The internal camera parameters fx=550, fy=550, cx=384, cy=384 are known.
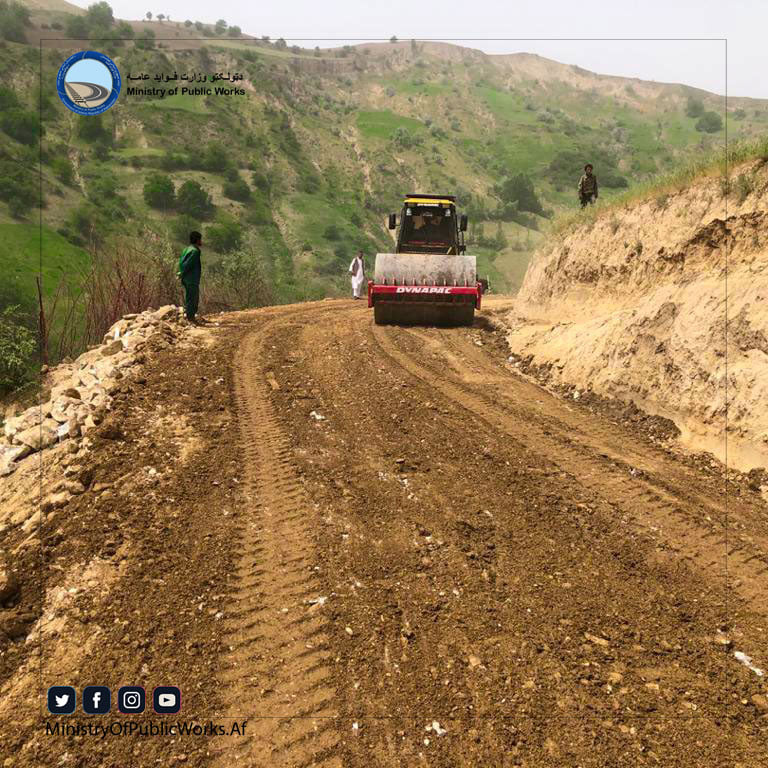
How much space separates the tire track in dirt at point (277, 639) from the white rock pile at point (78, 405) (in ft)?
8.03

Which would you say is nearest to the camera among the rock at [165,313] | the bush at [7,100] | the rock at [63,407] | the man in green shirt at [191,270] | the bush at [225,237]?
the rock at [63,407]

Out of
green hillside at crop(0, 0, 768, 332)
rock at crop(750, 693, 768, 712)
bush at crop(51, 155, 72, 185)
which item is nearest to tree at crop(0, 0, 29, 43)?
green hillside at crop(0, 0, 768, 332)

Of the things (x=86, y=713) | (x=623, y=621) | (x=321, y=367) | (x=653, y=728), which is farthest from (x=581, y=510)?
(x=321, y=367)

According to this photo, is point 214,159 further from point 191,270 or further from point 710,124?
point 710,124

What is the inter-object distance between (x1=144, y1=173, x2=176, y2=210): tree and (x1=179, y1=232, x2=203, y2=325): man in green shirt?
172ft

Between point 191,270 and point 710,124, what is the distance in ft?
458

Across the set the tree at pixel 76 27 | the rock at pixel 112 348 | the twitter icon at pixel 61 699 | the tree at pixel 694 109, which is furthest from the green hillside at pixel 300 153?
the twitter icon at pixel 61 699

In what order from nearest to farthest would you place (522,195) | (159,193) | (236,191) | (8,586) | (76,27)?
(8,586) < (159,193) < (236,191) < (522,195) < (76,27)

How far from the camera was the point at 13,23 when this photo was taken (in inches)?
3157

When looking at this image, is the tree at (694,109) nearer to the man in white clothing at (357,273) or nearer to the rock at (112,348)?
the man in white clothing at (357,273)

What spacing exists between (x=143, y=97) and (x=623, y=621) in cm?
8852

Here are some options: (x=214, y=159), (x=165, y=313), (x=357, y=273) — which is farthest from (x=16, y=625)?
(x=214, y=159)

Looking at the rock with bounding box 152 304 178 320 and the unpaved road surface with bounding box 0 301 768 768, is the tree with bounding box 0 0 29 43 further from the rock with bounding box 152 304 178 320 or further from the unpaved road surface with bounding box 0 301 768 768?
the unpaved road surface with bounding box 0 301 768 768

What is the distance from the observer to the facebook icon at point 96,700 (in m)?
3.07
